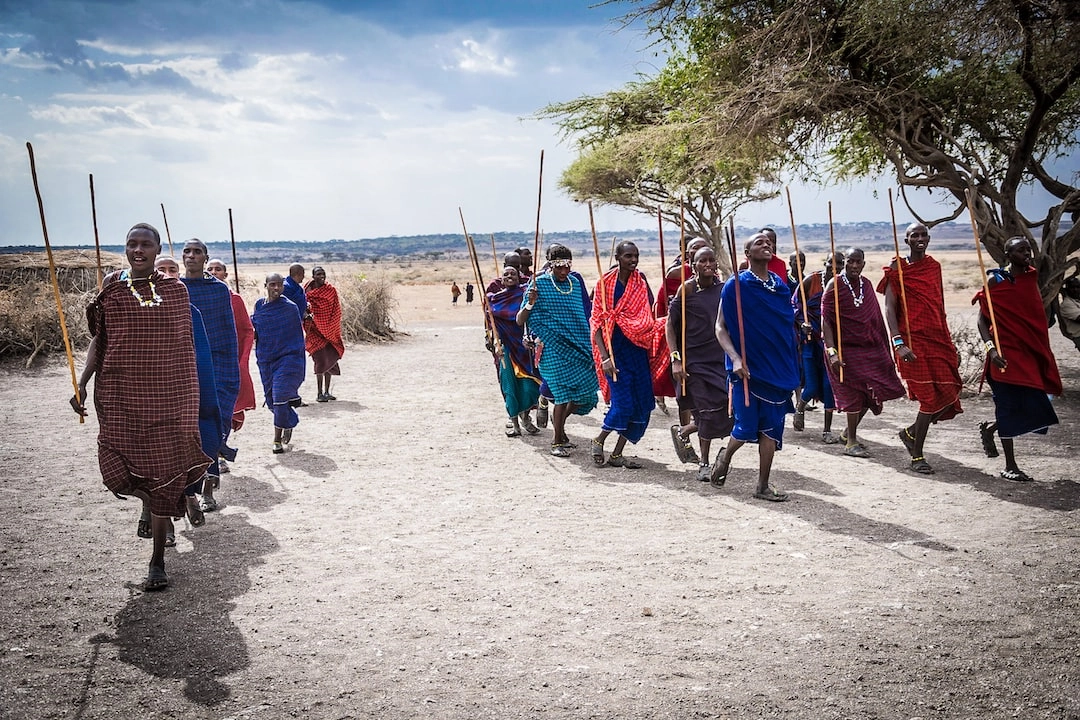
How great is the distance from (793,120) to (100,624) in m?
10.1

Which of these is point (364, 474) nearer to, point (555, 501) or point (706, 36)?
point (555, 501)

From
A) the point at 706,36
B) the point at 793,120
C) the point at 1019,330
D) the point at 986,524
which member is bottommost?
the point at 986,524

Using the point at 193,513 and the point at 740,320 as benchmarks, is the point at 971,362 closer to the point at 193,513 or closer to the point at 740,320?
the point at 740,320

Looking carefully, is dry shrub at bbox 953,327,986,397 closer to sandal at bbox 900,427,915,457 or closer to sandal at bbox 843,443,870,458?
sandal at bbox 843,443,870,458

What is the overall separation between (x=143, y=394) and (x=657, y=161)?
42.6 ft

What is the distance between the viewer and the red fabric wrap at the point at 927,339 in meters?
7.86

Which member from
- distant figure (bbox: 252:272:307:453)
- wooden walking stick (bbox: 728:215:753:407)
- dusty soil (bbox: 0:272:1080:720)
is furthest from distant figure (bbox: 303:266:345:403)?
wooden walking stick (bbox: 728:215:753:407)

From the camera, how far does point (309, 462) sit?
8.64 meters

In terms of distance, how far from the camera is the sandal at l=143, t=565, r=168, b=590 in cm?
517

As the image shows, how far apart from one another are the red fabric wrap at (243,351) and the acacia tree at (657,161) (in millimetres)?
6502

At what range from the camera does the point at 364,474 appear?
815cm

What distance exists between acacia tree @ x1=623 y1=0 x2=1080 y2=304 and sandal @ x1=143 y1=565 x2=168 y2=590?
828 centimetres

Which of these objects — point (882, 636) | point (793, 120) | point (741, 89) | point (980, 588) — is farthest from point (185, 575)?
point (793, 120)

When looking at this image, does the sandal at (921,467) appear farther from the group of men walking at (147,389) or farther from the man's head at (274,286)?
the man's head at (274,286)
